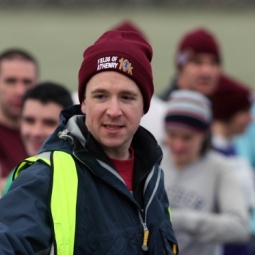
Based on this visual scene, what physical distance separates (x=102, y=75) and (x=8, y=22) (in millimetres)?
14578

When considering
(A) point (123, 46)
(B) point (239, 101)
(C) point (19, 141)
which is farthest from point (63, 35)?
(A) point (123, 46)

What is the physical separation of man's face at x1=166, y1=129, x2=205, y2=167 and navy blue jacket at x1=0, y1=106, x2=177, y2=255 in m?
2.16

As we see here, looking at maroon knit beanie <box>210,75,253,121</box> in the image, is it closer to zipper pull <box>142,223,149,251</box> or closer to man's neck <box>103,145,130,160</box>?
man's neck <box>103,145,130,160</box>

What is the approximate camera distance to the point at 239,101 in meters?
8.38

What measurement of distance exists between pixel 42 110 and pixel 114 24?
12.7m

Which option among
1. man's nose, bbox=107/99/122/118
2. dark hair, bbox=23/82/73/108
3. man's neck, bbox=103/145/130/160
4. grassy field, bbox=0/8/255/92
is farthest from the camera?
grassy field, bbox=0/8/255/92

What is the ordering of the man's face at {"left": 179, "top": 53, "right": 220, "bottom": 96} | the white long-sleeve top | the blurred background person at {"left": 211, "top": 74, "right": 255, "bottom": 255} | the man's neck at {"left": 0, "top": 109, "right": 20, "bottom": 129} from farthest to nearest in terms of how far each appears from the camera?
the blurred background person at {"left": 211, "top": 74, "right": 255, "bottom": 255}
the man's face at {"left": 179, "top": 53, "right": 220, "bottom": 96}
the man's neck at {"left": 0, "top": 109, "right": 20, "bottom": 129}
the white long-sleeve top

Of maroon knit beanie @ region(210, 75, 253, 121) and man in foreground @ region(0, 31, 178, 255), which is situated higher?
maroon knit beanie @ region(210, 75, 253, 121)

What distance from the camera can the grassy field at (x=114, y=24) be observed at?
54.5ft

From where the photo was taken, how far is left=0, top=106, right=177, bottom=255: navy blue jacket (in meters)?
3.16

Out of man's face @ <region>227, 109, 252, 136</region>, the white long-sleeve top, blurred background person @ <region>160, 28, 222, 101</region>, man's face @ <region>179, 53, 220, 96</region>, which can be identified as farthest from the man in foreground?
man's face @ <region>227, 109, 252, 136</region>

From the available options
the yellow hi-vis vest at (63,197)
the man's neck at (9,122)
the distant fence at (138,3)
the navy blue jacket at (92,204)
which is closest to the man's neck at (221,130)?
the man's neck at (9,122)

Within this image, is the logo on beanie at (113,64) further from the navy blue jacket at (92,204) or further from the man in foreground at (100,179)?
the navy blue jacket at (92,204)

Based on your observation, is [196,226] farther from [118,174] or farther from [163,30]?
[163,30]
